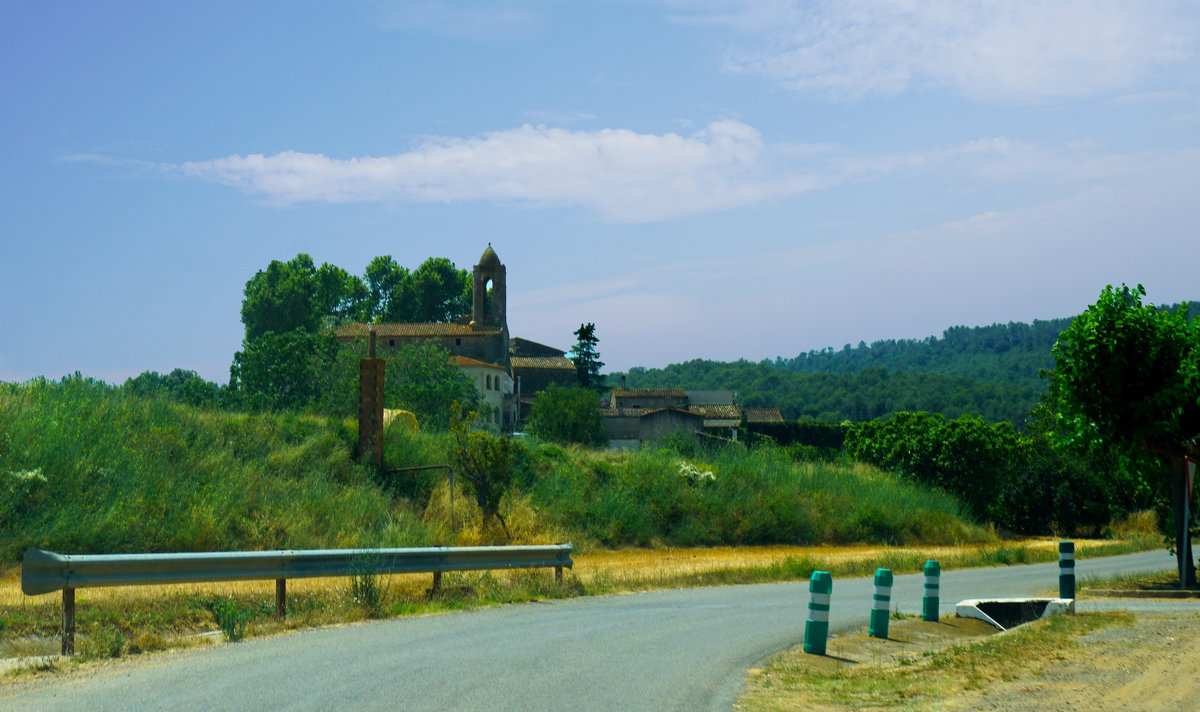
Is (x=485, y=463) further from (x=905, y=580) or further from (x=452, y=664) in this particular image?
(x=452, y=664)

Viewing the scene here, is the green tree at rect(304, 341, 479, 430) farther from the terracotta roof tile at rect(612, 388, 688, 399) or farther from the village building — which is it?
the terracotta roof tile at rect(612, 388, 688, 399)

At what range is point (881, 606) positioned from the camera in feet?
37.4

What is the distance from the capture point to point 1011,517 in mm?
39406

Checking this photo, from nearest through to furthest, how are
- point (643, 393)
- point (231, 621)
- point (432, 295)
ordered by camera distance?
point (231, 621) < point (643, 393) < point (432, 295)

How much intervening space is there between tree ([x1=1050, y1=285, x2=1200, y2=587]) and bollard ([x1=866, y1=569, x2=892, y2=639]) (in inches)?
315

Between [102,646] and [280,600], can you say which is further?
[280,600]

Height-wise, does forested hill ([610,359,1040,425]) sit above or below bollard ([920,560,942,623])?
above

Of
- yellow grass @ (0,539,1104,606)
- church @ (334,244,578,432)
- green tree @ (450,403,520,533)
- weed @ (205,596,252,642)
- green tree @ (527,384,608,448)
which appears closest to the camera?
weed @ (205,596,252,642)

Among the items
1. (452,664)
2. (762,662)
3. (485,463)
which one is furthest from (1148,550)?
(452,664)

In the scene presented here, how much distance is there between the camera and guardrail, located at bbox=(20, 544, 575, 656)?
971cm

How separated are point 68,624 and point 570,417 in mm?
58351

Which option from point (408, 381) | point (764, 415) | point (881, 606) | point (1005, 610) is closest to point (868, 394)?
point (764, 415)

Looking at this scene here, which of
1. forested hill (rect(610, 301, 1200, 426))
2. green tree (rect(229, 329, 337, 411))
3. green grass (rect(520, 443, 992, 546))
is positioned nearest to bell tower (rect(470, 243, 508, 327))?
green tree (rect(229, 329, 337, 411))

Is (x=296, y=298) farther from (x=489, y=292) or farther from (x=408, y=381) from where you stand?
(x=408, y=381)
